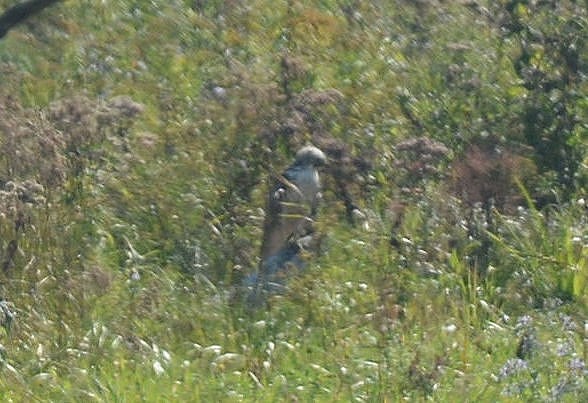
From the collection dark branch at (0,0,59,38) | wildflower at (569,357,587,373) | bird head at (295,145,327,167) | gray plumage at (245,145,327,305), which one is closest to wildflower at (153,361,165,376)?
gray plumage at (245,145,327,305)

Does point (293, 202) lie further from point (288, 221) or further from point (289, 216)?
point (289, 216)

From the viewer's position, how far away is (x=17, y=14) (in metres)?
7.38

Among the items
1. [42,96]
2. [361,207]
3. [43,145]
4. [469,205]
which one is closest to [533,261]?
[469,205]

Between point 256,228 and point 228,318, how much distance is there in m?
1.04

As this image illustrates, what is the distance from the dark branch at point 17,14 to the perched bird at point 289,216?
1.40 metres

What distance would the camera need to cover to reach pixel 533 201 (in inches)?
287

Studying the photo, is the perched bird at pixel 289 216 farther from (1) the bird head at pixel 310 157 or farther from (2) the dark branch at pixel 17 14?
(2) the dark branch at pixel 17 14

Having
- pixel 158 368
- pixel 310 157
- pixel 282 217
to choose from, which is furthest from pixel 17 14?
pixel 158 368

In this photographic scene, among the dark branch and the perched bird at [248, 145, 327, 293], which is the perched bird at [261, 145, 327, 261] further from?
the dark branch

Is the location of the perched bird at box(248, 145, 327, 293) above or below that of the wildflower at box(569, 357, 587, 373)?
below

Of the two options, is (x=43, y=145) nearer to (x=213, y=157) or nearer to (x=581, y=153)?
(x=213, y=157)

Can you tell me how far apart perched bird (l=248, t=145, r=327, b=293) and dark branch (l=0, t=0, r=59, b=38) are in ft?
4.60

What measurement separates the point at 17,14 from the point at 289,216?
1.70 m

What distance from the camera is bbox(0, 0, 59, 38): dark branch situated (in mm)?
7403
